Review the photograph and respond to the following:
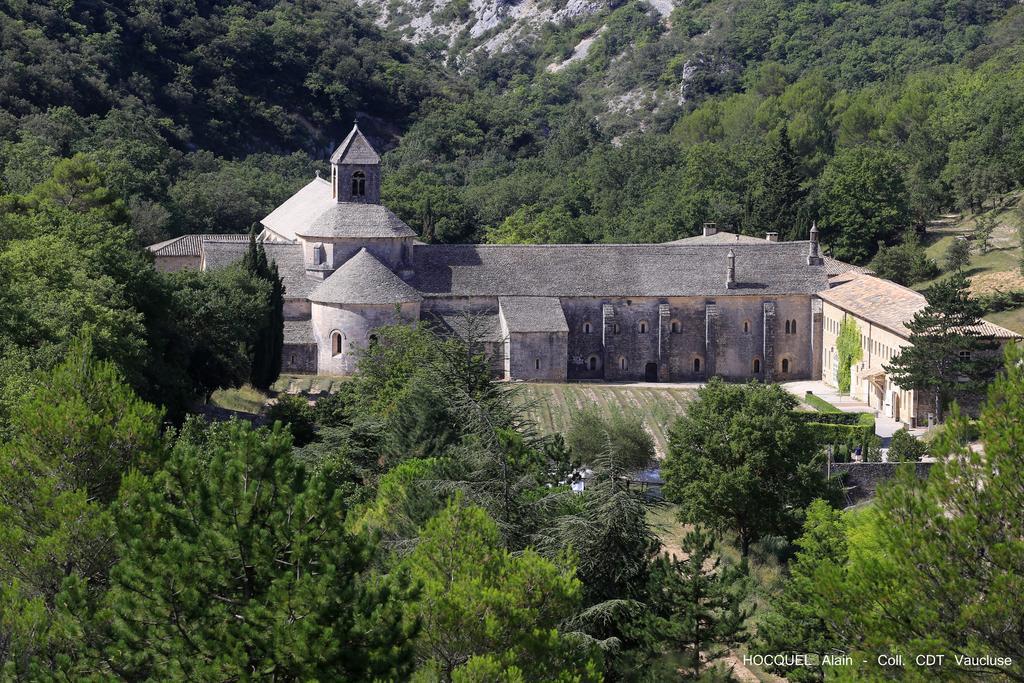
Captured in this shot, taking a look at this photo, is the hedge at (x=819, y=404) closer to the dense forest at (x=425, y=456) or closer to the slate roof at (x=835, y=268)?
the dense forest at (x=425, y=456)

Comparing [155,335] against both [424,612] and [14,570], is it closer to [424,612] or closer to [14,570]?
[14,570]

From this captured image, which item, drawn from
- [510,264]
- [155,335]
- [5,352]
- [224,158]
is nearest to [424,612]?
[5,352]

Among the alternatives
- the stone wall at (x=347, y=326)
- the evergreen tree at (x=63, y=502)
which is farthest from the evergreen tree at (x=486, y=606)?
the stone wall at (x=347, y=326)

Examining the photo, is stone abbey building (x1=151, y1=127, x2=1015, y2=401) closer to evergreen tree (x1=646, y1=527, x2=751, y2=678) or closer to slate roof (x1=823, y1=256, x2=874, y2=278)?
slate roof (x1=823, y1=256, x2=874, y2=278)

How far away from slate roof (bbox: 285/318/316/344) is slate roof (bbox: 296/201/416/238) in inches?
178

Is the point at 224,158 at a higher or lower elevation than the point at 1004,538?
higher

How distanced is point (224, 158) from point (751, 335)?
170 ft

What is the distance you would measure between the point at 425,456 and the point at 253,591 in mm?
18591

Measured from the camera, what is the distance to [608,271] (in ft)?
248

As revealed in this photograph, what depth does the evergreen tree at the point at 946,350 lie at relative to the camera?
5984cm

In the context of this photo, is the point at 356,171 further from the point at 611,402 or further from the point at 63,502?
the point at 63,502

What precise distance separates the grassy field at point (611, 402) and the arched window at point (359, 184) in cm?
1330

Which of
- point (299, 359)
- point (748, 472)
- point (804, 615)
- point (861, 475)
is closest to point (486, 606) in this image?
point (804, 615)

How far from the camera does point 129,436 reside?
96.2 ft
